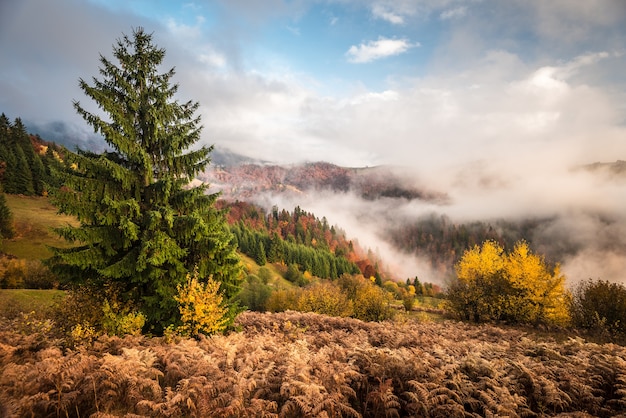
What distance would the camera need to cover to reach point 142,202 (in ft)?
54.0

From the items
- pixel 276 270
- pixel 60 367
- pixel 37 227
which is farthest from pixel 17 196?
pixel 60 367

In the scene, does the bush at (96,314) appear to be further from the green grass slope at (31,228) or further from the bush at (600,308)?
the green grass slope at (31,228)

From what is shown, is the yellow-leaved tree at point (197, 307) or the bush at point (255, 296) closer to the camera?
the yellow-leaved tree at point (197, 307)

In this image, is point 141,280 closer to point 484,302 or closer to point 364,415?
point 364,415

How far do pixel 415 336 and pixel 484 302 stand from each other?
2225 cm

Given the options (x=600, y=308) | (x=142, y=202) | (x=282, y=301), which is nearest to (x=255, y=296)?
(x=282, y=301)

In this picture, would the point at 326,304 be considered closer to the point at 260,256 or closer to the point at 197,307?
the point at 197,307

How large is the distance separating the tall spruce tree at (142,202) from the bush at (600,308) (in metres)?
33.9

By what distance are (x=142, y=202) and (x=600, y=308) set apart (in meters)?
40.6

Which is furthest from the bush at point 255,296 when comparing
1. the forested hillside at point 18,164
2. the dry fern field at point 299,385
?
the forested hillside at point 18,164

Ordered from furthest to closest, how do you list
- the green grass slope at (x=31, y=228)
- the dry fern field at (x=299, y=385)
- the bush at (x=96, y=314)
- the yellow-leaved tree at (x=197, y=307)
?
the green grass slope at (x=31, y=228) → the yellow-leaved tree at (x=197, y=307) → the bush at (x=96, y=314) → the dry fern field at (x=299, y=385)

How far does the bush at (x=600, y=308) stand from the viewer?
1055 inches

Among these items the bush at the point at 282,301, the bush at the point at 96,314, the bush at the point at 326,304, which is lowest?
the bush at the point at 282,301

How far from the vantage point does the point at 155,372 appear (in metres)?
9.58
